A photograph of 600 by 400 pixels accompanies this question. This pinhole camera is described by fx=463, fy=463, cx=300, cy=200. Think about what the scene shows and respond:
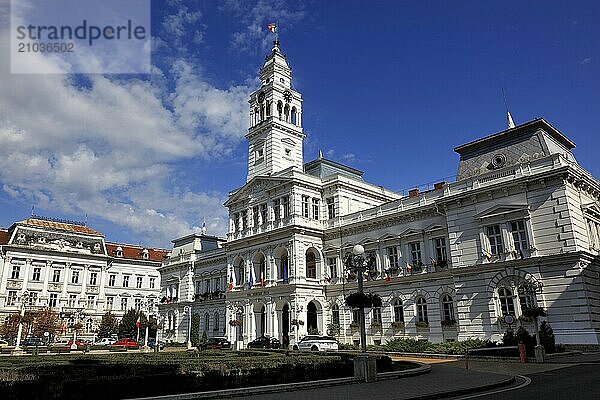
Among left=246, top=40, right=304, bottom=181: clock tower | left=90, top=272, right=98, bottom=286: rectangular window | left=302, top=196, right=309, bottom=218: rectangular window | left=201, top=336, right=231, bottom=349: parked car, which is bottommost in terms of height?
left=201, top=336, right=231, bottom=349: parked car

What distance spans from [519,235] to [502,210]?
7.25 feet

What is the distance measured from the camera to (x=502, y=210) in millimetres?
35312

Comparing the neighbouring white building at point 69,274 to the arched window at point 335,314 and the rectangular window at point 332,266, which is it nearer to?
the rectangular window at point 332,266

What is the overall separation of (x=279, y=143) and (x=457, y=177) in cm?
2313

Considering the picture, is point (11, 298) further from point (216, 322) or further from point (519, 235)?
point (519, 235)

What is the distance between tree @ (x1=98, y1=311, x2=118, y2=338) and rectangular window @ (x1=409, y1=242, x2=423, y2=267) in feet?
187

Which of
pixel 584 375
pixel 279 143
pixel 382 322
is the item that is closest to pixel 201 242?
pixel 279 143

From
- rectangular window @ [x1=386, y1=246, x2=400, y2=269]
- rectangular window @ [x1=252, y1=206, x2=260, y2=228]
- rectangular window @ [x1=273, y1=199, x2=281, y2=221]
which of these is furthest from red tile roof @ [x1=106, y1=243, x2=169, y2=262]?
rectangular window @ [x1=386, y1=246, x2=400, y2=269]

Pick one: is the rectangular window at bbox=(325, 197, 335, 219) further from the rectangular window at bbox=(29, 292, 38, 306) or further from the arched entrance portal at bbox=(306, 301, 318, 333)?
the rectangular window at bbox=(29, 292, 38, 306)

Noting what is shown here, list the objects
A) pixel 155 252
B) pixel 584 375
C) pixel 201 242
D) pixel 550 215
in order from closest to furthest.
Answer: pixel 584 375
pixel 550 215
pixel 201 242
pixel 155 252

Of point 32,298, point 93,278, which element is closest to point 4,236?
point 32,298

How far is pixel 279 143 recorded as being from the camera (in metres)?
56.7

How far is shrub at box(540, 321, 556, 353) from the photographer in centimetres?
2948

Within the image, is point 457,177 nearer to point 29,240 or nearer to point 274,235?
point 274,235
